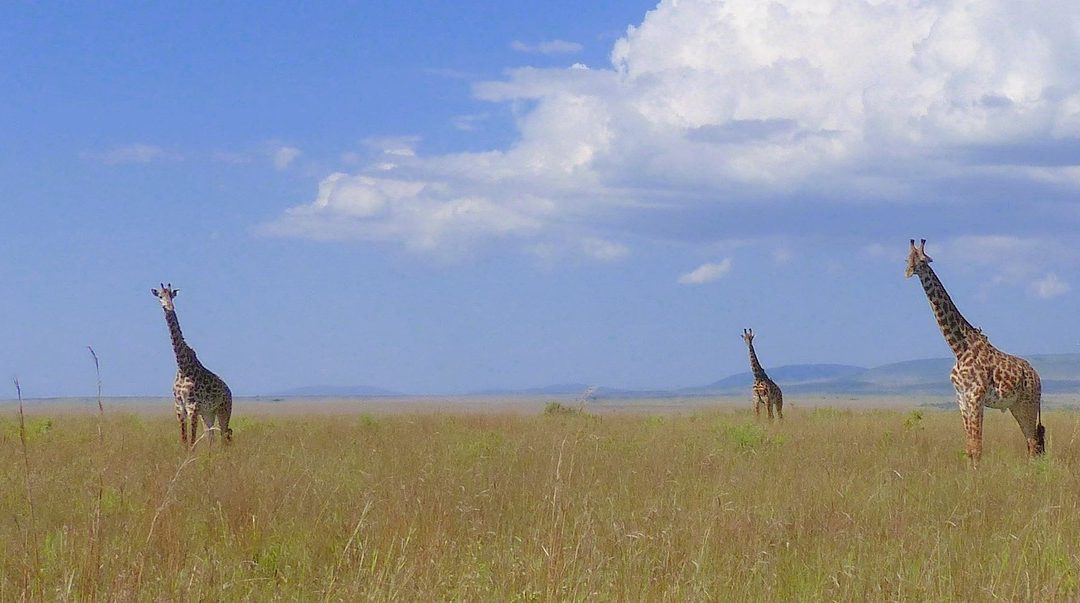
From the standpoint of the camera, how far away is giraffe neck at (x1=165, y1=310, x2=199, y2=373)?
15.2 m

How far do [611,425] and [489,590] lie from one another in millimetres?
13755

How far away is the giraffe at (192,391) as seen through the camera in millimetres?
14781

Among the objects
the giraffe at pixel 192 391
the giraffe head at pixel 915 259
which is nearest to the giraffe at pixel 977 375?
the giraffe head at pixel 915 259

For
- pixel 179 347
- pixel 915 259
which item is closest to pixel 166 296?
pixel 179 347

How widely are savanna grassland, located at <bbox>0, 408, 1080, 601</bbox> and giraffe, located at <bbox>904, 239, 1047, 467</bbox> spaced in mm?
445

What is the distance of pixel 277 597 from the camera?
17.3 ft

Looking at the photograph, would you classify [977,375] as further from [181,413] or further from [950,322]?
[181,413]

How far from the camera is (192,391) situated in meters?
14.8

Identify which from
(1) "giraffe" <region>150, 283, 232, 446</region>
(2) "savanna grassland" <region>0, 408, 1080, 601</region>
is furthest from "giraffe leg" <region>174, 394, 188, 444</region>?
(2) "savanna grassland" <region>0, 408, 1080, 601</region>

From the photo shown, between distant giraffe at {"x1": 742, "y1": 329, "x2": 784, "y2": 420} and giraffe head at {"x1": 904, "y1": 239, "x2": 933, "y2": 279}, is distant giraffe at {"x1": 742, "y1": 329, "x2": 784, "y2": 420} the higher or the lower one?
the lower one

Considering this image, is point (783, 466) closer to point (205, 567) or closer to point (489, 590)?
point (489, 590)

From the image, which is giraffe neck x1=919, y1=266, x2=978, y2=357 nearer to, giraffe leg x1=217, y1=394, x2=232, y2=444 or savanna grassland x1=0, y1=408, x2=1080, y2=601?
savanna grassland x1=0, y1=408, x2=1080, y2=601

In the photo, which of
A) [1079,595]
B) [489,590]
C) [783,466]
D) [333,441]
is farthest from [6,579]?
[333,441]

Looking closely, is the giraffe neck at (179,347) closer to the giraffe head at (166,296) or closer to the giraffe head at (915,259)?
the giraffe head at (166,296)
